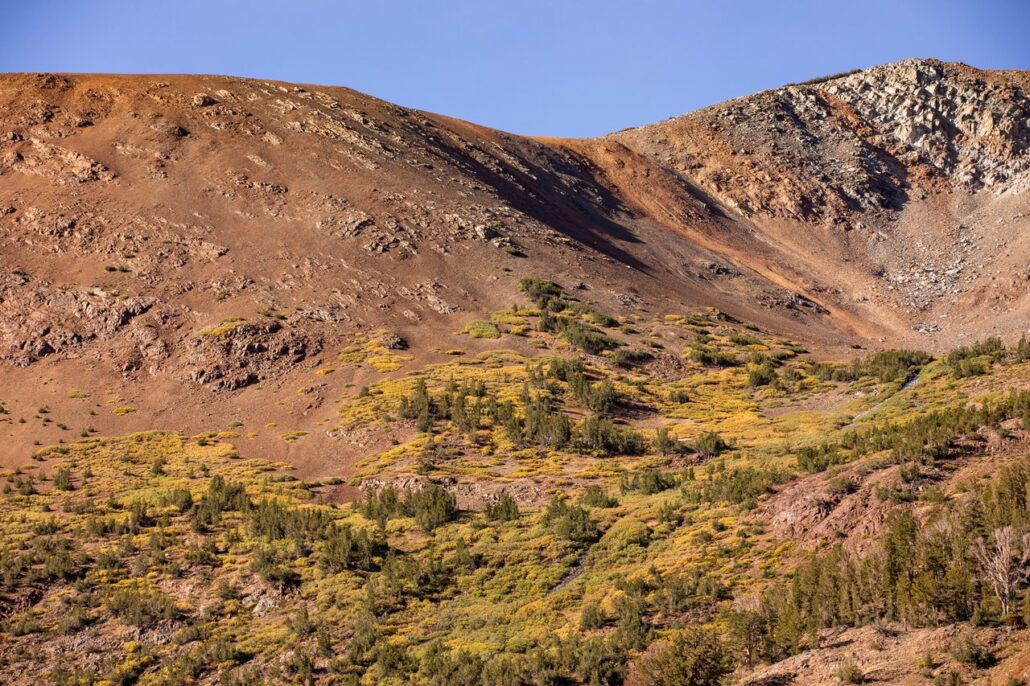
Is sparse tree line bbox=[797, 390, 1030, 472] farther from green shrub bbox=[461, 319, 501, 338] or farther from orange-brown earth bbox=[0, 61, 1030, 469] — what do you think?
green shrub bbox=[461, 319, 501, 338]

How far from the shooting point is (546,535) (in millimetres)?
33406

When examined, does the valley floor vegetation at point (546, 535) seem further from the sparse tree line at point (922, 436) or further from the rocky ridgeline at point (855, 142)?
the rocky ridgeline at point (855, 142)

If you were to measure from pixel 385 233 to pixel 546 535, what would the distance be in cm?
3703

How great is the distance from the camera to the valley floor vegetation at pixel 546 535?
21766 millimetres

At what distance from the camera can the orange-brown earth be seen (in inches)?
2119

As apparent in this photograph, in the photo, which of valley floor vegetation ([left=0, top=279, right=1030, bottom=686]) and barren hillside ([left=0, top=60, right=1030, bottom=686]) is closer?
valley floor vegetation ([left=0, top=279, right=1030, bottom=686])

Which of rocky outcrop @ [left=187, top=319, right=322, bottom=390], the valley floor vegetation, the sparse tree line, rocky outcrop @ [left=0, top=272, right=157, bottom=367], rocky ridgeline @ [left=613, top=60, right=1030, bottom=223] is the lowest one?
the valley floor vegetation

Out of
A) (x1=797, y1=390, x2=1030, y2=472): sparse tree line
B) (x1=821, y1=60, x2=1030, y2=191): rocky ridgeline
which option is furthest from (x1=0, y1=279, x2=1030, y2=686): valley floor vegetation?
(x1=821, y1=60, x2=1030, y2=191): rocky ridgeline

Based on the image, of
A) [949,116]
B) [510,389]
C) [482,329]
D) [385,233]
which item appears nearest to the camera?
[510,389]

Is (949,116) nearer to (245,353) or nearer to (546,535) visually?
(245,353)

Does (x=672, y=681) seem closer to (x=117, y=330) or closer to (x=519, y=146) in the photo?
(x=117, y=330)

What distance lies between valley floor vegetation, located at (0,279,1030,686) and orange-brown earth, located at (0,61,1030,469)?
6.14 m

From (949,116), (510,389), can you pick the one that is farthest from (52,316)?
(949,116)

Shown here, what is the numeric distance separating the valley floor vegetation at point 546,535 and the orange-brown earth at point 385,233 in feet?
20.1
